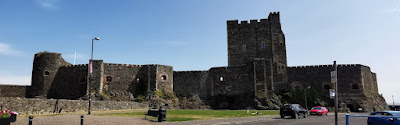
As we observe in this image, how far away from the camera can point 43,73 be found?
36.6 m

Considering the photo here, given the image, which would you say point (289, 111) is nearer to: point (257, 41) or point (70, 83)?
point (257, 41)

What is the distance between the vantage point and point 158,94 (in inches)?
1496

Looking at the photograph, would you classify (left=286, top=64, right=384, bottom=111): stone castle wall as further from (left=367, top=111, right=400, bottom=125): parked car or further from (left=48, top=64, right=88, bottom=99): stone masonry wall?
(left=367, top=111, right=400, bottom=125): parked car

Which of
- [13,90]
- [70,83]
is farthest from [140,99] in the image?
[13,90]

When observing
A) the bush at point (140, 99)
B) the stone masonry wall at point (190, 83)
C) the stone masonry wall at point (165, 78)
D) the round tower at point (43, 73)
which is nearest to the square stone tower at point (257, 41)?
the stone masonry wall at point (190, 83)

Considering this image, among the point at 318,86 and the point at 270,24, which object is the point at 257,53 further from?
the point at 318,86

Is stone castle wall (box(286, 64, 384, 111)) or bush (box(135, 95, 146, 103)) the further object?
stone castle wall (box(286, 64, 384, 111))

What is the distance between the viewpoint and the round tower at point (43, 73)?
120 ft

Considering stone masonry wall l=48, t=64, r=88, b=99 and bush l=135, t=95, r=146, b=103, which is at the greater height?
stone masonry wall l=48, t=64, r=88, b=99

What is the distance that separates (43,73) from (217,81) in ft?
75.5

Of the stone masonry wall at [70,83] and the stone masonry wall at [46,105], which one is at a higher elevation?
the stone masonry wall at [70,83]

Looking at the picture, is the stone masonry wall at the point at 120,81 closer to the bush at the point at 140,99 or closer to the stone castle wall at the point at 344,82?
the bush at the point at 140,99

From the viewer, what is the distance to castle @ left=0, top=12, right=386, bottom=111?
120 feet

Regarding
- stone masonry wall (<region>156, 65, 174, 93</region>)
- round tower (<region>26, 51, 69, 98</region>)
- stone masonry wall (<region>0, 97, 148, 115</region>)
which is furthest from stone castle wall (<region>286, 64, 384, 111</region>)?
round tower (<region>26, 51, 69, 98</region>)
